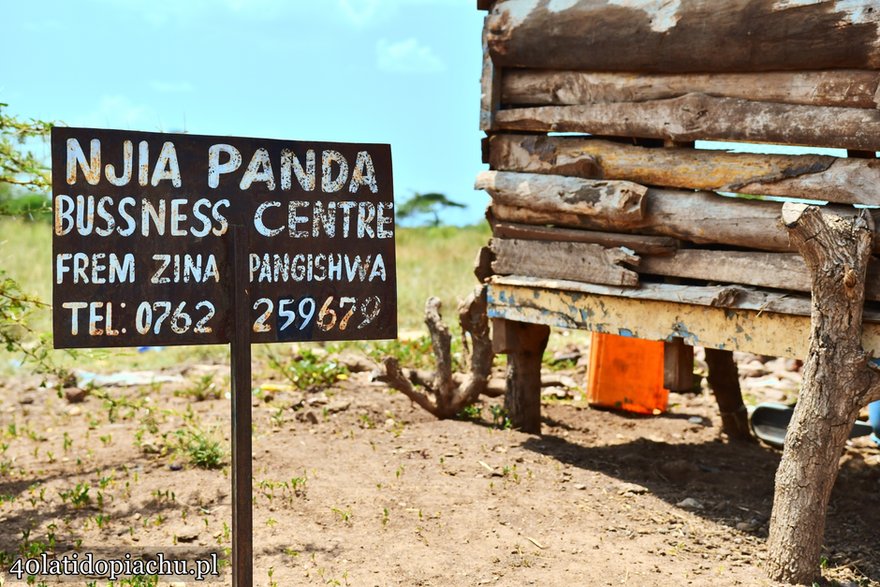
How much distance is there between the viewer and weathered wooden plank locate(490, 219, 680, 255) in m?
5.68

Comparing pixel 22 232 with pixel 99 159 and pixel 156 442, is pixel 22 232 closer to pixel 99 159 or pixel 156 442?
pixel 156 442

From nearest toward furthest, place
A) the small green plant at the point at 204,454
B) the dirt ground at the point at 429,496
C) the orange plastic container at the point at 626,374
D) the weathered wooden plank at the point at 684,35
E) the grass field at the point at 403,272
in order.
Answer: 1. the dirt ground at the point at 429,496
2. the weathered wooden plank at the point at 684,35
3. the small green plant at the point at 204,454
4. the orange plastic container at the point at 626,374
5. the grass field at the point at 403,272

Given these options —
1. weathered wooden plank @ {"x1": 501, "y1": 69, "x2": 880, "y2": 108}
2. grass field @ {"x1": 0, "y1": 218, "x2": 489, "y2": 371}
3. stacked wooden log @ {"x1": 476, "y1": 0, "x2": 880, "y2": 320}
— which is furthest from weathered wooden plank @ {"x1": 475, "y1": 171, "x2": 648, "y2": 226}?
grass field @ {"x1": 0, "y1": 218, "x2": 489, "y2": 371}

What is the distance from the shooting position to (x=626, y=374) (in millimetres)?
7508

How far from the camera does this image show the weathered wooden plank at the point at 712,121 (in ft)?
15.9

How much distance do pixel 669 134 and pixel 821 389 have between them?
1773 mm

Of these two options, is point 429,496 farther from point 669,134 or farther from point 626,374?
point 626,374

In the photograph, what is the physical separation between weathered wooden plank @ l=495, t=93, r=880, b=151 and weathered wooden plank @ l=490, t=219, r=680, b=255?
570mm

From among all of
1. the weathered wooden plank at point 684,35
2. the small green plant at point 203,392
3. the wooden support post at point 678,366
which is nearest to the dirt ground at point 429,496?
the small green plant at point 203,392

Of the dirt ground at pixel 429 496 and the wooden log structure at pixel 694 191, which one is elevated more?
the wooden log structure at pixel 694 191

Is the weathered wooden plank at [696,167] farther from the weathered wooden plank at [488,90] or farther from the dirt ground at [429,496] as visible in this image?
the dirt ground at [429,496]

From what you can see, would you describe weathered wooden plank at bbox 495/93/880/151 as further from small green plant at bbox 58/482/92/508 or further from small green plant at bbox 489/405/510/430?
small green plant at bbox 58/482/92/508

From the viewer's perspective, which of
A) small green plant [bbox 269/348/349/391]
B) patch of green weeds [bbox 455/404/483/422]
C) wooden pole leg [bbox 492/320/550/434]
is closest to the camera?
wooden pole leg [bbox 492/320/550/434]

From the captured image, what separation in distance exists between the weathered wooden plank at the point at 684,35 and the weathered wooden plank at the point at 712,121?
20cm
